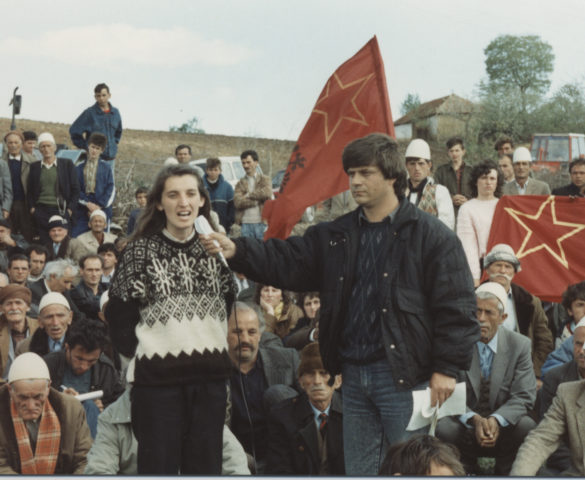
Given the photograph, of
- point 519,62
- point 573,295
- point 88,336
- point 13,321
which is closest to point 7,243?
point 13,321

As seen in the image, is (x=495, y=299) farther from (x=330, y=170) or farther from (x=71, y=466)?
(x=71, y=466)

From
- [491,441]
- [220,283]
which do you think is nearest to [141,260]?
[220,283]

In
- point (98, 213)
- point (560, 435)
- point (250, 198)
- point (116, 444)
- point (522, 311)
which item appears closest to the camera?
point (116, 444)

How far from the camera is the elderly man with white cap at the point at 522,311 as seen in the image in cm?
720

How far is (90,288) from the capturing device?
9.12m

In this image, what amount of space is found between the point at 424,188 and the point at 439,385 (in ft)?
13.8

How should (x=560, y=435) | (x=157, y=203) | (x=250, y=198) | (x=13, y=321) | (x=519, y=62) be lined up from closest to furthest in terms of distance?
1. (x=157, y=203)
2. (x=560, y=435)
3. (x=13, y=321)
4. (x=250, y=198)
5. (x=519, y=62)

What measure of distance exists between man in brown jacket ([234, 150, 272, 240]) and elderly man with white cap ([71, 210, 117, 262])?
1.84 m

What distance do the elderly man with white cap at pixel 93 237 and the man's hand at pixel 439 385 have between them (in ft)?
24.4

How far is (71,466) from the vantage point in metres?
5.61

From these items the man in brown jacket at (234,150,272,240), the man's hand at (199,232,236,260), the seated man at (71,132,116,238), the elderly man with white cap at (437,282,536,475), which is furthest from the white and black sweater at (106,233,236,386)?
the man in brown jacket at (234,150,272,240)

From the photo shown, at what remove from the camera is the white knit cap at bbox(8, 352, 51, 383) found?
219 inches

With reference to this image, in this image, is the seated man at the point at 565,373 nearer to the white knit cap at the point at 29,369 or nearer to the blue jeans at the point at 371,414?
the blue jeans at the point at 371,414

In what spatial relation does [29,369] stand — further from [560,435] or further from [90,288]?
[90,288]
